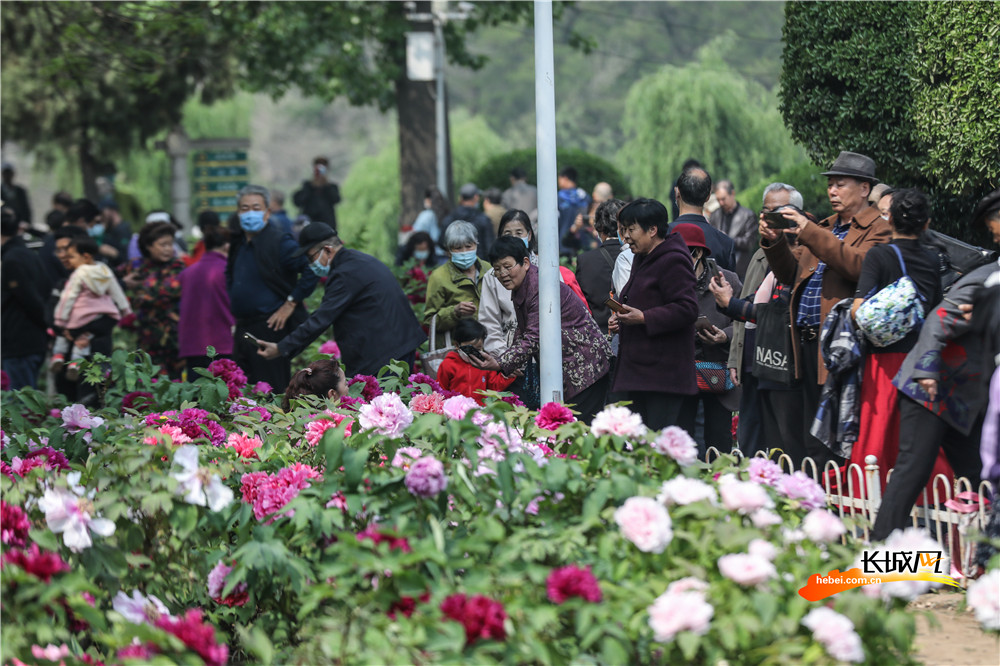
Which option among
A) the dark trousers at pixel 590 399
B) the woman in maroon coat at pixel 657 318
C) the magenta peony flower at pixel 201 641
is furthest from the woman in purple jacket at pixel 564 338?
the magenta peony flower at pixel 201 641

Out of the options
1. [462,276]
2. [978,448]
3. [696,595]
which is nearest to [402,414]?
[696,595]

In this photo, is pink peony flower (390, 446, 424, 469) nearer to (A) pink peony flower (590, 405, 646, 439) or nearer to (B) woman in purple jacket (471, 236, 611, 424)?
(A) pink peony flower (590, 405, 646, 439)

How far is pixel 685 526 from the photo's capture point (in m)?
3.82

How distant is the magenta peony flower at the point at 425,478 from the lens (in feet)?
12.7

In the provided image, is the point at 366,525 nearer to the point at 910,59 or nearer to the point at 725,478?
the point at 725,478

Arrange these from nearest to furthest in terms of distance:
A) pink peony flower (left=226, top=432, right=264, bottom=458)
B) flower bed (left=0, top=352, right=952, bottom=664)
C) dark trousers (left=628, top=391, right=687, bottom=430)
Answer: flower bed (left=0, top=352, right=952, bottom=664) < pink peony flower (left=226, top=432, right=264, bottom=458) < dark trousers (left=628, top=391, right=687, bottom=430)

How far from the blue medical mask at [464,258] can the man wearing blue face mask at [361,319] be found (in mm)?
483

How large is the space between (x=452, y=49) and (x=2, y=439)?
1575cm

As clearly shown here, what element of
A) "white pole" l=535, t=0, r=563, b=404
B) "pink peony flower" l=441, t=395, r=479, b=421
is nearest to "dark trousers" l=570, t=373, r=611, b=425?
"white pole" l=535, t=0, r=563, b=404

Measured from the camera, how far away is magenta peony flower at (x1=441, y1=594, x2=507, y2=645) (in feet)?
10.8

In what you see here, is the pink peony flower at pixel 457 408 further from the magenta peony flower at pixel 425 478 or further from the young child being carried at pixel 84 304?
the young child being carried at pixel 84 304

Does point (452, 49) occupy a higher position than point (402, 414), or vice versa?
point (452, 49)

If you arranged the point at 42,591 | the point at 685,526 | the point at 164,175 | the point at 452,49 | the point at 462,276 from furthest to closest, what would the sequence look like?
1. the point at 164,175
2. the point at 452,49
3. the point at 462,276
4. the point at 685,526
5. the point at 42,591

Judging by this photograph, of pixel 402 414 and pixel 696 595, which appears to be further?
pixel 402 414
